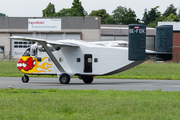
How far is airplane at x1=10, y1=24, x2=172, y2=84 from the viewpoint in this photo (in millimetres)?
20688

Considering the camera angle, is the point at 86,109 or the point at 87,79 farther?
the point at 87,79

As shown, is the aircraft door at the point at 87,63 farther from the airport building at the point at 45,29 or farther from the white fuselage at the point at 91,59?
the airport building at the point at 45,29

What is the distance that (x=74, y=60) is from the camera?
21.5 m

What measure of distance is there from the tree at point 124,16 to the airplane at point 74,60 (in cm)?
10163

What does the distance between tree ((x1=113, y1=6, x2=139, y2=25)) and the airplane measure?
10163cm

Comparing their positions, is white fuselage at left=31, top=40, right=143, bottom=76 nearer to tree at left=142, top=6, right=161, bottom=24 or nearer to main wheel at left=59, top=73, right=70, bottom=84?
main wheel at left=59, top=73, right=70, bottom=84

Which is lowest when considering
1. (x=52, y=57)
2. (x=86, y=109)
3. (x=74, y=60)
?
(x=86, y=109)

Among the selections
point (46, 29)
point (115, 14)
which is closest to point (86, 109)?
point (46, 29)

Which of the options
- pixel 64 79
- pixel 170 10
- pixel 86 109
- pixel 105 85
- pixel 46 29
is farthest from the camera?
pixel 170 10

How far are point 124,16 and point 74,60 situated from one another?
106495 millimetres

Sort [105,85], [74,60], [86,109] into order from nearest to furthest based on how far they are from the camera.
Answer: [86,109]
[105,85]
[74,60]

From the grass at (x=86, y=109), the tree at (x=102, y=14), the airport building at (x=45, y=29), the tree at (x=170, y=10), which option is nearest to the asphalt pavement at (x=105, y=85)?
the grass at (x=86, y=109)

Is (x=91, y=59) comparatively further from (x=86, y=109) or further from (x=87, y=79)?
(x=86, y=109)

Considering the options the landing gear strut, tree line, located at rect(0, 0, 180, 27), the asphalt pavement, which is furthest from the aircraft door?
tree line, located at rect(0, 0, 180, 27)
